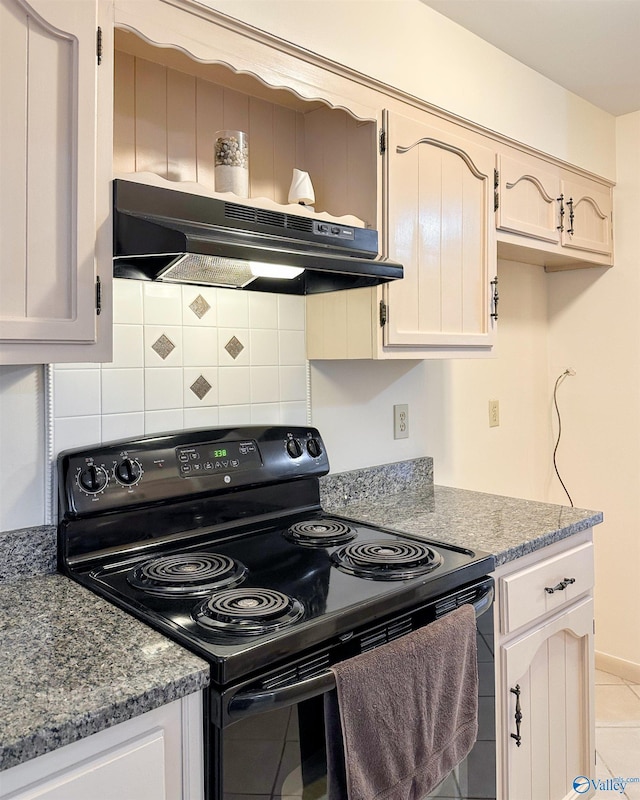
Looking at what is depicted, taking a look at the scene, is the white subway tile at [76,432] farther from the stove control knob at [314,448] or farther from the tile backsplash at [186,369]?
the stove control knob at [314,448]

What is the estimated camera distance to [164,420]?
1.58 m

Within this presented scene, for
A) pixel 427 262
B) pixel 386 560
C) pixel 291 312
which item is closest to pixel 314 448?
pixel 291 312

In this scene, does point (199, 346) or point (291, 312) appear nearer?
point (199, 346)

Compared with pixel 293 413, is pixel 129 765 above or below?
below

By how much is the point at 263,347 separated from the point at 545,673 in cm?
120

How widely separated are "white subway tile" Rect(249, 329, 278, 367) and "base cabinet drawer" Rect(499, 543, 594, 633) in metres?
0.85

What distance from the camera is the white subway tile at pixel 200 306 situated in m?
1.61

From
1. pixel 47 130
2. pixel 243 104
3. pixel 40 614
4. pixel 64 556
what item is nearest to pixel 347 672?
pixel 40 614

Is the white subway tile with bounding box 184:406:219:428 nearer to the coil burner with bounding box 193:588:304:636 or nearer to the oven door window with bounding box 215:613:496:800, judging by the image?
the coil burner with bounding box 193:588:304:636

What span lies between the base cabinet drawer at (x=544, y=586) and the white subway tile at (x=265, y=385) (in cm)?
79

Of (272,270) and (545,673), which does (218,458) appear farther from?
(545,673)

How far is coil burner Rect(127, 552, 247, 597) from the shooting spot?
3.98ft

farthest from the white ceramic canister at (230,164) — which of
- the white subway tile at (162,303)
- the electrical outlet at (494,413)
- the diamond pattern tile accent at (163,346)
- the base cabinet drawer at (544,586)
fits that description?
the electrical outlet at (494,413)

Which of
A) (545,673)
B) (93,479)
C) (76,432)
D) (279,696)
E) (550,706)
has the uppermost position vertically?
(76,432)
